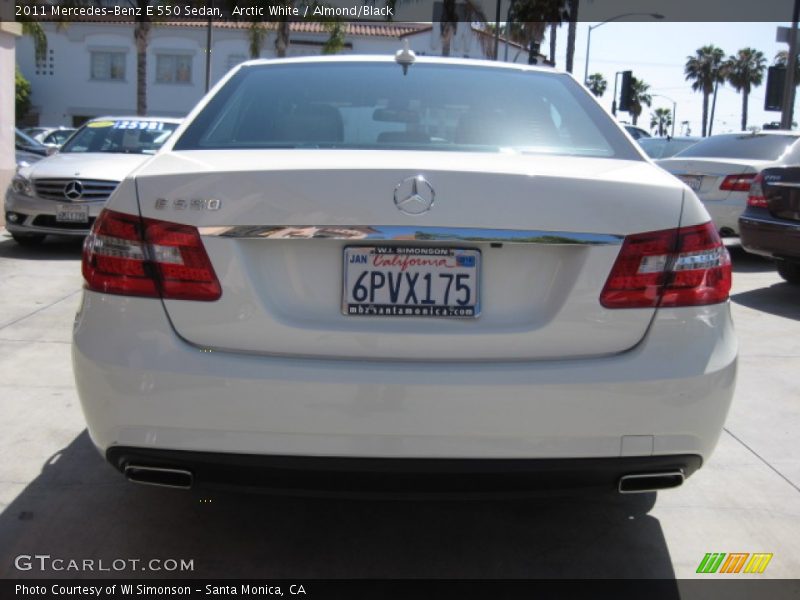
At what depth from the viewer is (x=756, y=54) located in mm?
85062

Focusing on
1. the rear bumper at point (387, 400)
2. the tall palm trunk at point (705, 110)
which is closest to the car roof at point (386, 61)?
the rear bumper at point (387, 400)

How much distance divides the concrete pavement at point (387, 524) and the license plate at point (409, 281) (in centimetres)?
57

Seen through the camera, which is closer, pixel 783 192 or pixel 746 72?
pixel 783 192

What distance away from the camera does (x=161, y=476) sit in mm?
2508

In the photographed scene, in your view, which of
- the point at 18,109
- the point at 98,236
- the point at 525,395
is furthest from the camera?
the point at 18,109

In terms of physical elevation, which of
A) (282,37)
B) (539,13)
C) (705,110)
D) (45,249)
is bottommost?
(45,249)

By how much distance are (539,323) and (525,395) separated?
0.65ft

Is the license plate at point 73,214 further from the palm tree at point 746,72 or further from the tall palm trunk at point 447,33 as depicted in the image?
the palm tree at point 746,72

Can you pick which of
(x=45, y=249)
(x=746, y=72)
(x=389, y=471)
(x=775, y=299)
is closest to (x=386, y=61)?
(x=389, y=471)

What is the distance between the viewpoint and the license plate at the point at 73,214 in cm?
912

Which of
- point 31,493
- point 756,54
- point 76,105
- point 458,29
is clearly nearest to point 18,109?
point 76,105

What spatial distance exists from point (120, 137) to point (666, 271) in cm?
907

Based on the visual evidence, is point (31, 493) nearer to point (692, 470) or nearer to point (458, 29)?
point (692, 470)

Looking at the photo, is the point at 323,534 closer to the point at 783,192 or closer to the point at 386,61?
the point at 386,61
